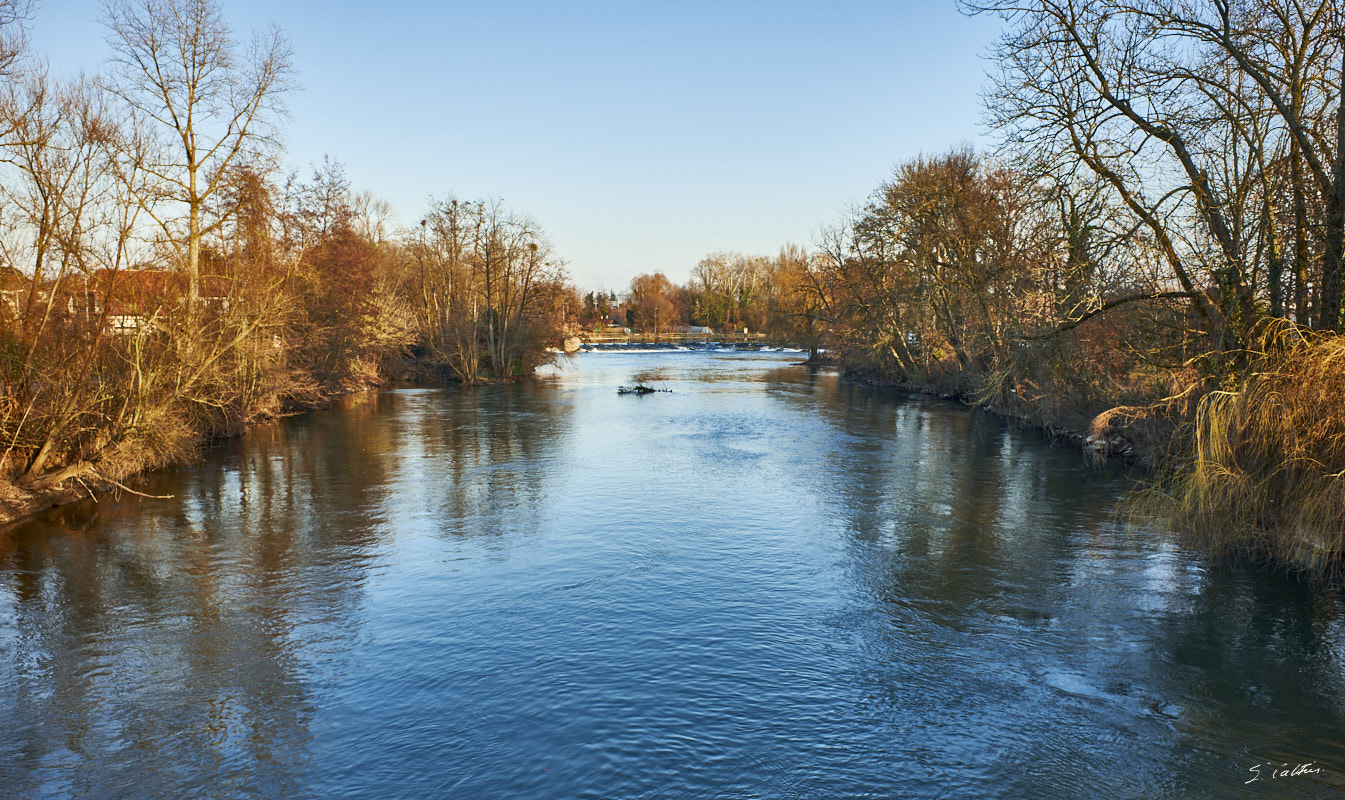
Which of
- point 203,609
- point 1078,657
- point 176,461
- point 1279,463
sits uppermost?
point 1279,463

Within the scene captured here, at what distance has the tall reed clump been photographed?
10047 millimetres

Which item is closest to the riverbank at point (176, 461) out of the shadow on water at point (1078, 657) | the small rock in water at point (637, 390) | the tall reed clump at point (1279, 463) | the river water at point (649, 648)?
the river water at point (649, 648)

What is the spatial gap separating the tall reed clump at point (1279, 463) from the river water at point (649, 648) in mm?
773

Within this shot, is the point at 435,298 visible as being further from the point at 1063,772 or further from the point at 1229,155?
the point at 1063,772

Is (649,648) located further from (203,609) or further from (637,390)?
(637,390)

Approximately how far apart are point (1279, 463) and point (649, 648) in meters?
8.41

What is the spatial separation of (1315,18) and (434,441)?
73.9 feet

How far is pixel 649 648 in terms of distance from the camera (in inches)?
360

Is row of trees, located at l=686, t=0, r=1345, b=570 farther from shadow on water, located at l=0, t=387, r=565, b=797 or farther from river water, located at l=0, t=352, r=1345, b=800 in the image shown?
shadow on water, located at l=0, t=387, r=565, b=797

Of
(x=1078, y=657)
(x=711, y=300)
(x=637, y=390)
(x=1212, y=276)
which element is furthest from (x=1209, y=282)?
(x=711, y=300)

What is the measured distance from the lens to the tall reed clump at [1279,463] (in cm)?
1005

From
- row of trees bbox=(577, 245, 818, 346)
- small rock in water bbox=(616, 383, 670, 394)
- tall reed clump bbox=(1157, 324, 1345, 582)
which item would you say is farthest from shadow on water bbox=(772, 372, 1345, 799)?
row of trees bbox=(577, 245, 818, 346)

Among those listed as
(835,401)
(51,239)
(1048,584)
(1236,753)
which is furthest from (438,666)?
(835,401)

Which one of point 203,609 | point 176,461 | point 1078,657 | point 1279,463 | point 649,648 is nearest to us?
point 1078,657
